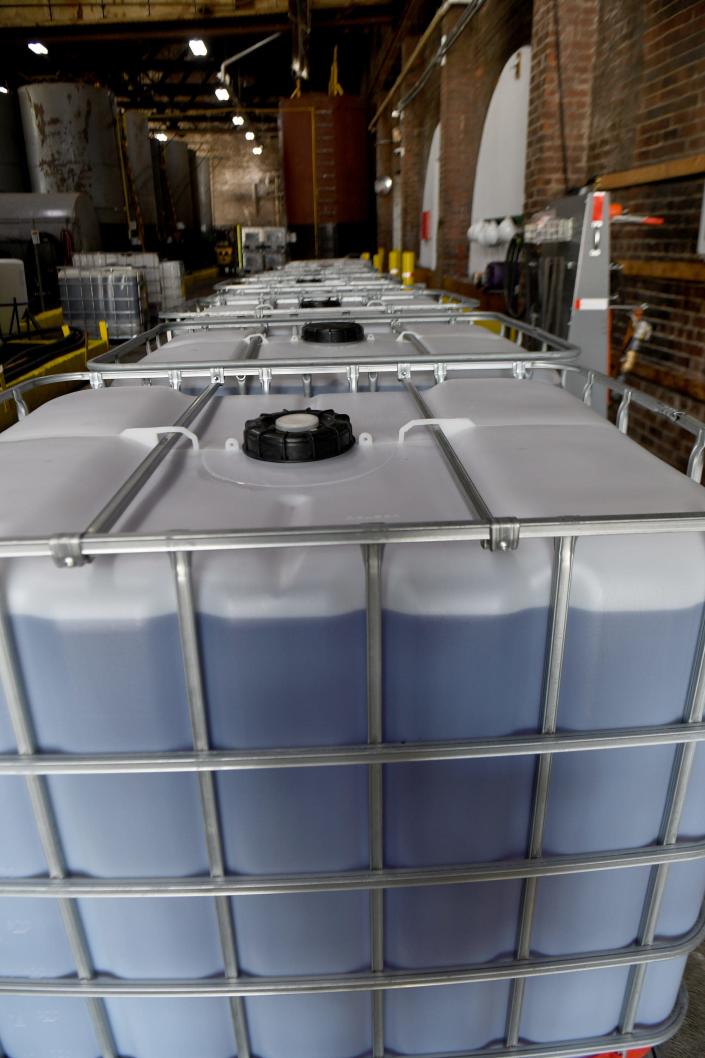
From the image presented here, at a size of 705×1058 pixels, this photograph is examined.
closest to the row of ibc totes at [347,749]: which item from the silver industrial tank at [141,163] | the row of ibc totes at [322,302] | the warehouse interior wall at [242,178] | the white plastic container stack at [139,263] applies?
the row of ibc totes at [322,302]

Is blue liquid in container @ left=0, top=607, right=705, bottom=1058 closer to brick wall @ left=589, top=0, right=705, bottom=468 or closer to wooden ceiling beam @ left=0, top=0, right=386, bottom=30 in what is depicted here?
brick wall @ left=589, top=0, right=705, bottom=468

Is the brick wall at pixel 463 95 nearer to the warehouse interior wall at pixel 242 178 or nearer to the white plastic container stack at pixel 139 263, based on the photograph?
the white plastic container stack at pixel 139 263

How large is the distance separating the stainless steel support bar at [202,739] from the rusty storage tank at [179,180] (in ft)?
64.4

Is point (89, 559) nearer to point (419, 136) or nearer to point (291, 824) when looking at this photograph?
point (291, 824)

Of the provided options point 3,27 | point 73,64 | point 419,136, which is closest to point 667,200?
point 419,136

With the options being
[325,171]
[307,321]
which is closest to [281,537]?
[307,321]

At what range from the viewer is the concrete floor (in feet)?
4.36

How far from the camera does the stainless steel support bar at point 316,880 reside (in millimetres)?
863

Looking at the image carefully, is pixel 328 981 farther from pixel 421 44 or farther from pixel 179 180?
pixel 179 180

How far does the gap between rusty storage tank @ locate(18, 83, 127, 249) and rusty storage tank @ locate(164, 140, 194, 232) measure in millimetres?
6063

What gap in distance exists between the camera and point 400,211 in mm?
14250

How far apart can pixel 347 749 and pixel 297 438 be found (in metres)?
0.48

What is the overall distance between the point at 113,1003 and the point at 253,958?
0.24 meters

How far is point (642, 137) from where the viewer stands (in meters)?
4.80
